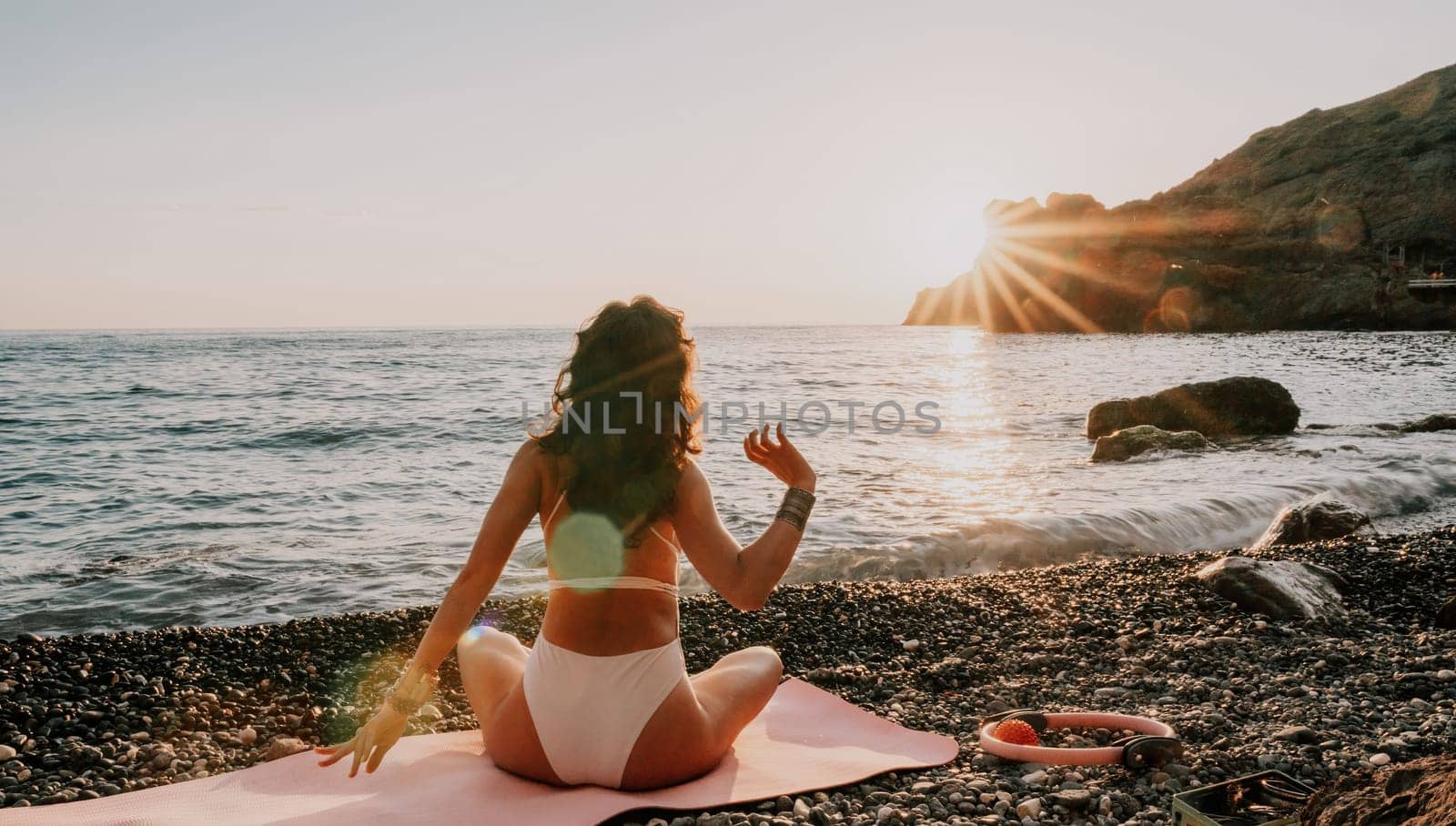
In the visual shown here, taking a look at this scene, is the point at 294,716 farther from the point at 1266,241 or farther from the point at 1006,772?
the point at 1266,241

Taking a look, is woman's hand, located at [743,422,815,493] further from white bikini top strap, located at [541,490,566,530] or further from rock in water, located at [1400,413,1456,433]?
rock in water, located at [1400,413,1456,433]

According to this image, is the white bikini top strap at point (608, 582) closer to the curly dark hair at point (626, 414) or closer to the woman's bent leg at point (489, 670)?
the curly dark hair at point (626, 414)

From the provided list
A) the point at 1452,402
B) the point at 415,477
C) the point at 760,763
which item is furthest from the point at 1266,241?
the point at 760,763

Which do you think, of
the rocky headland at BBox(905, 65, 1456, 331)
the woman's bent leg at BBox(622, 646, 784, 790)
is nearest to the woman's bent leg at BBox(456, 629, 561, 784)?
the woman's bent leg at BBox(622, 646, 784, 790)

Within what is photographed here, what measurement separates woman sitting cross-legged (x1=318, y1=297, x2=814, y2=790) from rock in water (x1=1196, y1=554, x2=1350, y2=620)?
16.1 feet

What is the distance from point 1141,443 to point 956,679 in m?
12.8

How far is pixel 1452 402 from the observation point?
2336 centimetres

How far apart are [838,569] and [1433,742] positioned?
18.9 ft

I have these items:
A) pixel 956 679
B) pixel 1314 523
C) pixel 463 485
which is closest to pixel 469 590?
pixel 956 679

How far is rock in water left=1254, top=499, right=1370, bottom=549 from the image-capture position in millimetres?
9914

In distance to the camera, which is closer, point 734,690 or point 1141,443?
point 734,690

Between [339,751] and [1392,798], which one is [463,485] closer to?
[339,751]

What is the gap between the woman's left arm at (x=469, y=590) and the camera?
3.19 metres

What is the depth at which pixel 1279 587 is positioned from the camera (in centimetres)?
670
